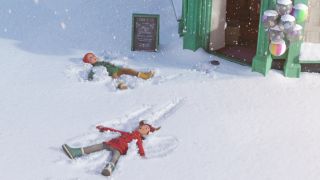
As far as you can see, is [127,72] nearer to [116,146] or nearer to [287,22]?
[116,146]

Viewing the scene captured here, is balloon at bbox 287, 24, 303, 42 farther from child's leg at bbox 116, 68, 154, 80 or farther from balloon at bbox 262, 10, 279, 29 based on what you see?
child's leg at bbox 116, 68, 154, 80

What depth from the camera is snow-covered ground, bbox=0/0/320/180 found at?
8.15 meters

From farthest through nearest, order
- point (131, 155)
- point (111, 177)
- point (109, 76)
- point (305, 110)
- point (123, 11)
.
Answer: point (123, 11) → point (109, 76) → point (305, 110) → point (131, 155) → point (111, 177)

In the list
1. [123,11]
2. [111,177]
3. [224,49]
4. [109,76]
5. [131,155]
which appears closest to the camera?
[111,177]

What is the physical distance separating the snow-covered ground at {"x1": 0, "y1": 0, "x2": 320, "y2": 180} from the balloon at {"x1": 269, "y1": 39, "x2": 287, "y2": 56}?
637mm

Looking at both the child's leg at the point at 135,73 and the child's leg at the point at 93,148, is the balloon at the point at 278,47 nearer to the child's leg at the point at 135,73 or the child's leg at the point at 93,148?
the child's leg at the point at 135,73

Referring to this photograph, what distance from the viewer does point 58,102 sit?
1002 cm

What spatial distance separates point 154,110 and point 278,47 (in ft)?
8.66

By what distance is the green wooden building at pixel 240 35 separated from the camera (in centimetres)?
1101

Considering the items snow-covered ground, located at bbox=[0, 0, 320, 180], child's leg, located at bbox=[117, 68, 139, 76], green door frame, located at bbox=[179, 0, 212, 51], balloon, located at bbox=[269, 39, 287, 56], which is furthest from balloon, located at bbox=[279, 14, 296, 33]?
child's leg, located at bbox=[117, 68, 139, 76]

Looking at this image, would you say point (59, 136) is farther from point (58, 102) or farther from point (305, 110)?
point (305, 110)

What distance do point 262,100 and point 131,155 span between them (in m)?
2.97

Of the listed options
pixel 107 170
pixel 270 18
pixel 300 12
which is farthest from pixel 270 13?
pixel 107 170

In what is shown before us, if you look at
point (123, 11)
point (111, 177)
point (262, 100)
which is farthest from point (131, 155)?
point (123, 11)
